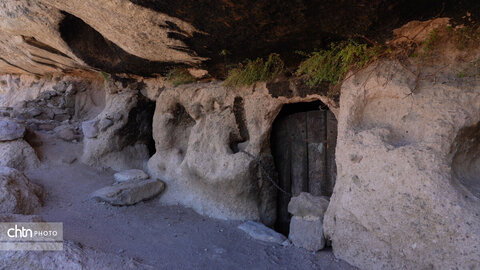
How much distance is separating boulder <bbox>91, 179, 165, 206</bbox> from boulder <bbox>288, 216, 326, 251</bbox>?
2095mm

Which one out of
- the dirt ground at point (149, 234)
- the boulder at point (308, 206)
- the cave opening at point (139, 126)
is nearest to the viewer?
the dirt ground at point (149, 234)

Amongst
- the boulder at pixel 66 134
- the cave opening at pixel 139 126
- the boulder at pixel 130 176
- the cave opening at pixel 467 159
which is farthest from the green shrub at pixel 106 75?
the cave opening at pixel 467 159

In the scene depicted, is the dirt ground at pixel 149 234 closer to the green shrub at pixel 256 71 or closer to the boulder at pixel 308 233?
the boulder at pixel 308 233

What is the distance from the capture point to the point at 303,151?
12.1 ft

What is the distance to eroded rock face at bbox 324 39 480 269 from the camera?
6.37 feet

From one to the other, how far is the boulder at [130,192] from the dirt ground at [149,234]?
82 millimetres

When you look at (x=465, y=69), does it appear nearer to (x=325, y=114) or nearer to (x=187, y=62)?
(x=325, y=114)

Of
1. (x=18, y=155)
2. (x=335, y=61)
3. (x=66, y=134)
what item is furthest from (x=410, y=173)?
(x=66, y=134)

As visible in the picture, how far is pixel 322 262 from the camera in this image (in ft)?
8.30

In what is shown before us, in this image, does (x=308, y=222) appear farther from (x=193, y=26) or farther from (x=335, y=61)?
(x=193, y=26)

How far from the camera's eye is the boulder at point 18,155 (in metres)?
4.36

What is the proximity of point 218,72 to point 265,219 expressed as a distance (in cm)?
196

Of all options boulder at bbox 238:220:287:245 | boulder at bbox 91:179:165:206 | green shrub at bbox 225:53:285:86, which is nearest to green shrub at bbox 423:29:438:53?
green shrub at bbox 225:53:285:86

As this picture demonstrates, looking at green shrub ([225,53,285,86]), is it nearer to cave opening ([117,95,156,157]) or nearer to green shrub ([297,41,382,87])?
green shrub ([297,41,382,87])
